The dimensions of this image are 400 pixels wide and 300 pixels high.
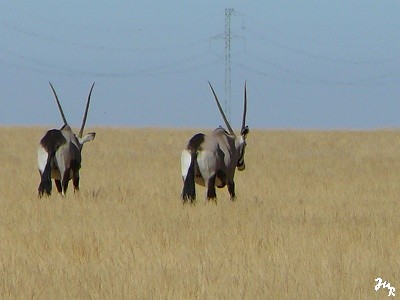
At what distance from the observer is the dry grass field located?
5.88 m

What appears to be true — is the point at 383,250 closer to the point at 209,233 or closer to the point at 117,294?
the point at 209,233

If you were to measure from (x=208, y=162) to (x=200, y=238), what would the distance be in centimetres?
353

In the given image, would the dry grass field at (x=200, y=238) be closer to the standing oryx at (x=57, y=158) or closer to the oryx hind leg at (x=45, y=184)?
the oryx hind leg at (x=45, y=184)

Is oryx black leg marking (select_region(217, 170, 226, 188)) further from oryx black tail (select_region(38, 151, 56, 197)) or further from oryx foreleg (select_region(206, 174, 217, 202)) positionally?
oryx black tail (select_region(38, 151, 56, 197))

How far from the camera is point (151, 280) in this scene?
20.1 feet

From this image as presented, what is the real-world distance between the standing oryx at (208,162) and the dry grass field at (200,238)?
37 centimetres

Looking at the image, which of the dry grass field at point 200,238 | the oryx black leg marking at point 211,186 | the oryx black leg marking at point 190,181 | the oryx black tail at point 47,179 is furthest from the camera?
the oryx black tail at point 47,179

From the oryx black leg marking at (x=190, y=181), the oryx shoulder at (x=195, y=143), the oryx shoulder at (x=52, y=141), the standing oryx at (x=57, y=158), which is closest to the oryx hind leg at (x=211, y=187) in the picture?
the oryx black leg marking at (x=190, y=181)

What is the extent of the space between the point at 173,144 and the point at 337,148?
6297mm

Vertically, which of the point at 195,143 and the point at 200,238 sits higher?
the point at 195,143

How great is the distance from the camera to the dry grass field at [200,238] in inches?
232

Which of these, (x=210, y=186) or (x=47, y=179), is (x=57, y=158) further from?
(x=210, y=186)

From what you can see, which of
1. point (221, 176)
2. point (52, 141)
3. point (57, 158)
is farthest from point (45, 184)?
point (221, 176)

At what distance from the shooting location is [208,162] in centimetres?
1180
